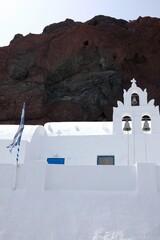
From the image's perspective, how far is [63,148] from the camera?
1461 centimetres

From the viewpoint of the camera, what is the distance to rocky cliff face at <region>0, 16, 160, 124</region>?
31.9 m

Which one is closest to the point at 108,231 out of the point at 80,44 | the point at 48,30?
the point at 80,44

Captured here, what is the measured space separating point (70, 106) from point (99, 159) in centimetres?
1781

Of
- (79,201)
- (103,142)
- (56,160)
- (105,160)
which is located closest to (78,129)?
(103,142)

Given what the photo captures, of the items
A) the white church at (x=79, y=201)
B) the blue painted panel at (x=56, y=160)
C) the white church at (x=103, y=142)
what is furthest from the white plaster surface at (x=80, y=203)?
the blue painted panel at (x=56, y=160)

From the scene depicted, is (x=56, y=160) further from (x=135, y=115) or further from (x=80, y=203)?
(x=80, y=203)

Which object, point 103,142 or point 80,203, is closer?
point 80,203

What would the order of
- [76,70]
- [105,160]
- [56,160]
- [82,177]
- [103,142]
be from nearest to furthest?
[82,177] → [105,160] → [103,142] → [56,160] → [76,70]

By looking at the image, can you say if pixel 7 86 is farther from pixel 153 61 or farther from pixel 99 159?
pixel 99 159

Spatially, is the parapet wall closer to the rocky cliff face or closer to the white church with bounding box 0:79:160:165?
the white church with bounding box 0:79:160:165

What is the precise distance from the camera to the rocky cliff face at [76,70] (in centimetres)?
3194

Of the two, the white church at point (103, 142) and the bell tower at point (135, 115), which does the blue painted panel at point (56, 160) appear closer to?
the white church at point (103, 142)

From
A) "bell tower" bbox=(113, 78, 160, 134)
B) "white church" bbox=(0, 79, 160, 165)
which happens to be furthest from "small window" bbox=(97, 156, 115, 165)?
"bell tower" bbox=(113, 78, 160, 134)

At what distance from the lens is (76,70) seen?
3441cm
